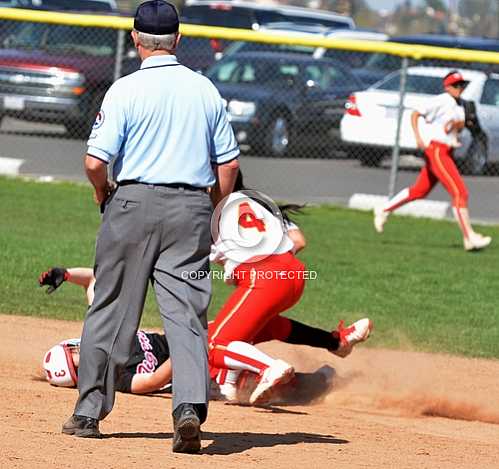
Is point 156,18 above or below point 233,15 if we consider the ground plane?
above

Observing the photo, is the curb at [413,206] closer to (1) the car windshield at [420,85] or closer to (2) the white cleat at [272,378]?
(1) the car windshield at [420,85]

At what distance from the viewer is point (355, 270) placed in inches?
480

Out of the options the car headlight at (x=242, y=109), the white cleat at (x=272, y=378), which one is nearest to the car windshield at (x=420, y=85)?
the car headlight at (x=242, y=109)

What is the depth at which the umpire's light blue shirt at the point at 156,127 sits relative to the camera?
5.55 m

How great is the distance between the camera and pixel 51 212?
47.2 feet

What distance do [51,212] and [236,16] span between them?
16083 millimetres

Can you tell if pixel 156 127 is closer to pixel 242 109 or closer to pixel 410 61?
pixel 242 109

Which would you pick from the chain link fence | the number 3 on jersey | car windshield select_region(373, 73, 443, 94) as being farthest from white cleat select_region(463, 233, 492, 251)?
the number 3 on jersey

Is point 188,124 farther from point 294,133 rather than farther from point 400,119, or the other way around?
point 294,133

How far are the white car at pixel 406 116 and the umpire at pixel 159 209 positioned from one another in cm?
1214

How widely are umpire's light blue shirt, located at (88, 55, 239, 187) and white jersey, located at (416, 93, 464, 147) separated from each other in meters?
8.33

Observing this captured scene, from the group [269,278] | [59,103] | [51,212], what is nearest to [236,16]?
[59,103]

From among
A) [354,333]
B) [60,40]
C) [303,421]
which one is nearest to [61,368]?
[303,421]

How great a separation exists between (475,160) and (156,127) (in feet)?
42.0
